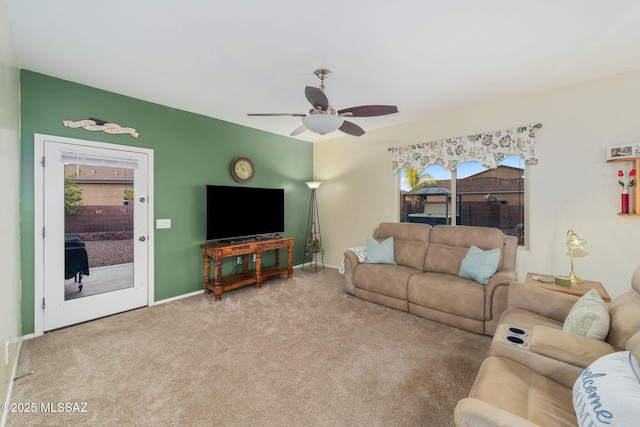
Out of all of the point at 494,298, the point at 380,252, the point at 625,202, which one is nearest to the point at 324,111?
the point at 380,252

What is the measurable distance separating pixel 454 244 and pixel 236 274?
326 cm

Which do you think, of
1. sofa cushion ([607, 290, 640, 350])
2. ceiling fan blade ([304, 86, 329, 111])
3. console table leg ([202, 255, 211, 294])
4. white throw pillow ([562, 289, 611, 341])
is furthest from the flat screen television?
sofa cushion ([607, 290, 640, 350])

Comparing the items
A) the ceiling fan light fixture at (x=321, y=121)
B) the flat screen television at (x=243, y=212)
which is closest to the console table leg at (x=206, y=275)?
the flat screen television at (x=243, y=212)

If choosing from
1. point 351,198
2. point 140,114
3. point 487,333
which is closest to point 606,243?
point 487,333

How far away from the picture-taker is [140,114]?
3.44 metres

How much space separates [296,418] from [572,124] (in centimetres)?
404

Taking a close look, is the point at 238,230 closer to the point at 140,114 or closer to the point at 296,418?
the point at 140,114

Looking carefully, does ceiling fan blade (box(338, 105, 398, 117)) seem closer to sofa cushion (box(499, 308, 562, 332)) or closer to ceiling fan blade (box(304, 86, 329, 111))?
ceiling fan blade (box(304, 86, 329, 111))

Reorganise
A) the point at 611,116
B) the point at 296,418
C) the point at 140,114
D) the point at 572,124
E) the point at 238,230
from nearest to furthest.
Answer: the point at 296,418
the point at 611,116
the point at 572,124
the point at 140,114
the point at 238,230

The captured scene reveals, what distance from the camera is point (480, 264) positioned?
117 inches

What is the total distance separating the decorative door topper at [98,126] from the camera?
115 inches

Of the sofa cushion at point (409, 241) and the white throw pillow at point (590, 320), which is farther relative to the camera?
the sofa cushion at point (409, 241)

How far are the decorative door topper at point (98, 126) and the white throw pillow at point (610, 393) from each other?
4410mm

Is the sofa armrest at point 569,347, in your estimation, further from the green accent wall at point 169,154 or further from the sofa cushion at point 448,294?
the green accent wall at point 169,154
